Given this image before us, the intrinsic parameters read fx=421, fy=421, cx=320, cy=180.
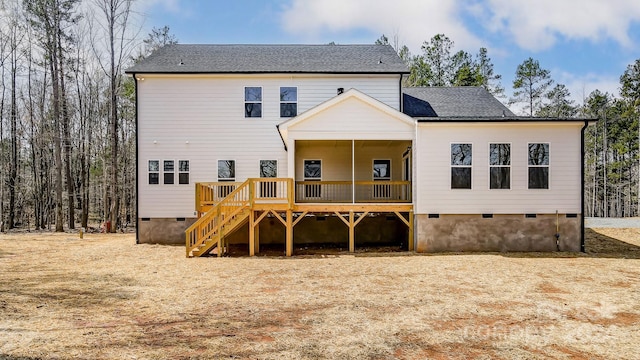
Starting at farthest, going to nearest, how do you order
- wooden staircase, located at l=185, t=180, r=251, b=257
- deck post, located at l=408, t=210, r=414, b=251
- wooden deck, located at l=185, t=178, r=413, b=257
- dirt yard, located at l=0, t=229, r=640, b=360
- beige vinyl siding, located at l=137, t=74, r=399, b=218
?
beige vinyl siding, located at l=137, t=74, r=399, b=218, deck post, located at l=408, t=210, r=414, b=251, wooden deck, located at l=185, t=178, r=413, b=257, wooden staircase, located at l=185, t=180, r=251, b=257, dirt yard, located at l=0, t=229, r=640, b=360

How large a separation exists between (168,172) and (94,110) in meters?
17.9

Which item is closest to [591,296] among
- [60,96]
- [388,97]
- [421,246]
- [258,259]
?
[421,246]

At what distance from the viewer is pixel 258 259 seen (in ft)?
44.5

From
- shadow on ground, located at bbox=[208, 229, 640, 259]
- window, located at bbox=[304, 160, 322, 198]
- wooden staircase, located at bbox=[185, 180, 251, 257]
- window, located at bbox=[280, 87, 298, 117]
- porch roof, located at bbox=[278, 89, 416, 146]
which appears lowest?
shadow on ground, located at bbox=[208, 229, 640, 259]

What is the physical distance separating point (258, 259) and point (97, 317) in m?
6.90

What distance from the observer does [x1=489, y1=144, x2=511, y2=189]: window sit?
14.7m

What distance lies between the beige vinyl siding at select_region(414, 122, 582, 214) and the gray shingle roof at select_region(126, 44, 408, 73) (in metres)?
4.74

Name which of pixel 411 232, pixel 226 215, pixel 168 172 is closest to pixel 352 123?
pixel 411 232

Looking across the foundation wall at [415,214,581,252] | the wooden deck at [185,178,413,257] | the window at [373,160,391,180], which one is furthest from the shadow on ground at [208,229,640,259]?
the window at [373,160,391,180]

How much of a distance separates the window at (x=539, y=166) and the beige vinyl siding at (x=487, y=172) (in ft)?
0.49

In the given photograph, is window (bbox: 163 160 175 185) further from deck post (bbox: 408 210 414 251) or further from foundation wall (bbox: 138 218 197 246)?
deck post (bbox: 408 210 414 251)

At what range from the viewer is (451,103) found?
1958cm

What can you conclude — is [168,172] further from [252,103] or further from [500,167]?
[500,167]

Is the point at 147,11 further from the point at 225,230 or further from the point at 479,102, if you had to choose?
the point at 479,102
